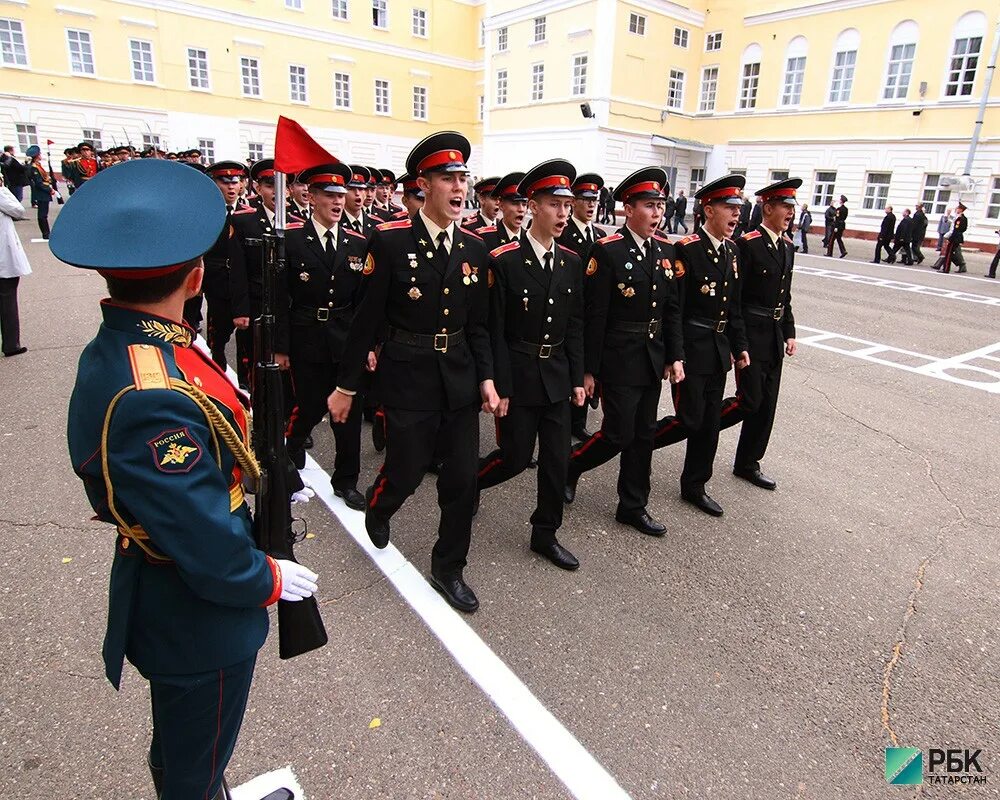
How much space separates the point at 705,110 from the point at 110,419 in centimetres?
4341

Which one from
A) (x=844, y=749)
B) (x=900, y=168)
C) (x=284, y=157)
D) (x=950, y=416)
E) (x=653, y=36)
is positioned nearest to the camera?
(x=284, y=157)

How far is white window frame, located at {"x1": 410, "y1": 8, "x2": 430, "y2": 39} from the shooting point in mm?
45938

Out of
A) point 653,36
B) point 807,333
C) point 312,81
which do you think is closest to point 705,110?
point 653,36

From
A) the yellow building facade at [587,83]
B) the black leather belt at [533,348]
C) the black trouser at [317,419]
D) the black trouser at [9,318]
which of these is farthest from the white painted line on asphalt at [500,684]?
the yellow building facade at [587,83]

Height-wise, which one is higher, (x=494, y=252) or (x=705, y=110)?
(x=705, y=110)

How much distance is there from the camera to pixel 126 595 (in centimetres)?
166

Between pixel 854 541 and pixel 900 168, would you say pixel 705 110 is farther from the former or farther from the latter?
pixel 854 541

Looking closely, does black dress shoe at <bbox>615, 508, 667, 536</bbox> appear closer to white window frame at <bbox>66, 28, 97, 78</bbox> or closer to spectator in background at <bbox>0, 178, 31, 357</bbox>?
spectator in background at <bbox>0, 178, 31, 357</bbox>

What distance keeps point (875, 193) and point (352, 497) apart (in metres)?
33.8

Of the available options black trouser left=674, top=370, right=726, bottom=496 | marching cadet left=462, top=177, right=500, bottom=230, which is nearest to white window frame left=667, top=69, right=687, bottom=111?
marching cadet left=462, top=177, right=500, bottom=230

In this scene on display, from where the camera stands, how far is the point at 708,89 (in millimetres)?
39062

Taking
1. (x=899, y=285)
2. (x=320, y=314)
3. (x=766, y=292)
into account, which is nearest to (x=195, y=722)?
(x=320, y=314)

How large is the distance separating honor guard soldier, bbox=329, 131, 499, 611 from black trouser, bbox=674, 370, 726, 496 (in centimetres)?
168

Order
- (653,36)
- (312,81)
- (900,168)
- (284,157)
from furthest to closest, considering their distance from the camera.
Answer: (312,81) < (653,36) < (900,168) < (284,157)
